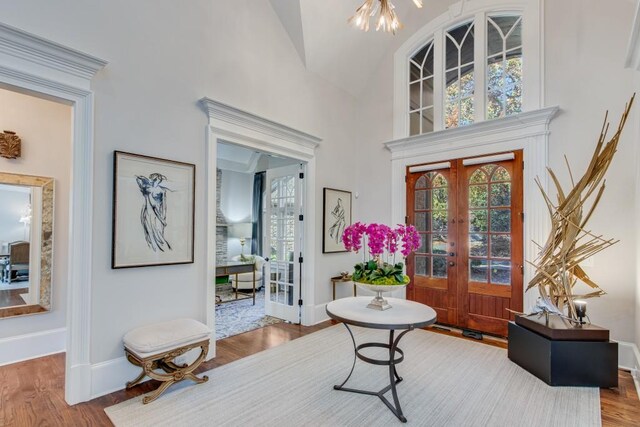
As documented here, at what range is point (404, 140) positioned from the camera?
5086 mm

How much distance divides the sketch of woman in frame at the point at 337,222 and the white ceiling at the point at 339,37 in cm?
201

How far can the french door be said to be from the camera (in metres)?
4.17

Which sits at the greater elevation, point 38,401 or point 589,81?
point 589,81

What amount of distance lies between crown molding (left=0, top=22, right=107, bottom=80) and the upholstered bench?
7.23ft

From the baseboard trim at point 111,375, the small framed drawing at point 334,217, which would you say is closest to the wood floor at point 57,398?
the baseboard trim at point 111,375

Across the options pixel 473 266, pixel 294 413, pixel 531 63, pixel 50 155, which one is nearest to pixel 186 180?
pixel 50 155

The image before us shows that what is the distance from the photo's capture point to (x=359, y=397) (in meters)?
2.69

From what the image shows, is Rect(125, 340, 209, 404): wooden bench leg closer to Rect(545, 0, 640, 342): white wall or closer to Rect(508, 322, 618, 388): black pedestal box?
Rect(508, 322, 618, 388): black pedestal box

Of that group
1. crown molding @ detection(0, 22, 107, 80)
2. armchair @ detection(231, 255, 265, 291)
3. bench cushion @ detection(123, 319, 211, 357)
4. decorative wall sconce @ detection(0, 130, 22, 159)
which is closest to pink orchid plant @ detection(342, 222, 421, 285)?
bench cushion @ detection(123, 319, 211, 357)

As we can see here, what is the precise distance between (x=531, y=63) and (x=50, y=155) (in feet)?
19.3

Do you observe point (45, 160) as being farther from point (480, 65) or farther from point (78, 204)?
point (480, 65)

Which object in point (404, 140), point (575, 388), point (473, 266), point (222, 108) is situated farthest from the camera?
point (404, 140)

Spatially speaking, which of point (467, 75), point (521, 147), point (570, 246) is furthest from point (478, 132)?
point (570, 246)

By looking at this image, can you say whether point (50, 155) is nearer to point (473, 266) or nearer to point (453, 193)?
point (453, 193)
